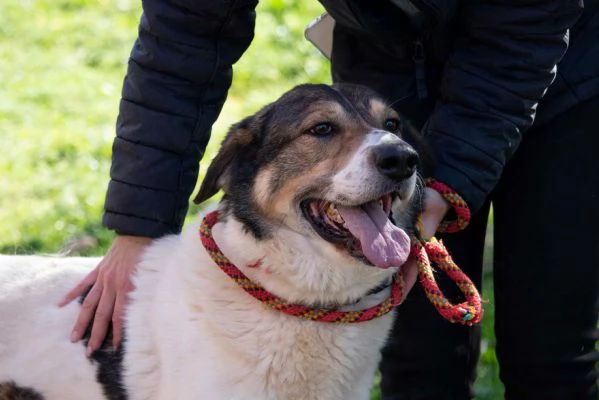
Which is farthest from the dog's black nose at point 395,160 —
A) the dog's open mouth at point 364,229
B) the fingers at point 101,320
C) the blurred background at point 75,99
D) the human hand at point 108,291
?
the blurred background at point 75,99

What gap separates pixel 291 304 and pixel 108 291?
24.3 inches

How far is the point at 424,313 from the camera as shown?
3.57 meters

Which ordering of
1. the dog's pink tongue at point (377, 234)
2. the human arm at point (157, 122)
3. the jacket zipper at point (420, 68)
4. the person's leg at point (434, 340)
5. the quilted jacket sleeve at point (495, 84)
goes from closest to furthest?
the dog's pink tongue at point (377, 234), the quilted jacket sleeve at point (495, 84), the human arm at point (157, 122), the jacket zipper at point (420, 68), the person's leg at point (434, 340)

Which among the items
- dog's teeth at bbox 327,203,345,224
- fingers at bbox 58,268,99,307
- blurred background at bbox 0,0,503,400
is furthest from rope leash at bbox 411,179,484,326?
Answer: blurred background at bbox 0,0,503,400

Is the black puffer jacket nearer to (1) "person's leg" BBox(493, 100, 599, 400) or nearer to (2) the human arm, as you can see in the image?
(2) the human arm

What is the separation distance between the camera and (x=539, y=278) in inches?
132

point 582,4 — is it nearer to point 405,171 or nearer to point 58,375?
point 405,171

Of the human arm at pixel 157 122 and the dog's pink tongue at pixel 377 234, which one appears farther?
the human arm at pixel 157 122

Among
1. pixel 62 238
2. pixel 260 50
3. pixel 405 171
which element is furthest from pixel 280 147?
pixel 260 50

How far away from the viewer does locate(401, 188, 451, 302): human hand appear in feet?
10.3

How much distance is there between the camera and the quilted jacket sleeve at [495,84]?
307cm

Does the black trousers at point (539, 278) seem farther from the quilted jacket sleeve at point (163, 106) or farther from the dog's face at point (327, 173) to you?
the quilted jacket sleeve at point (163, 106)

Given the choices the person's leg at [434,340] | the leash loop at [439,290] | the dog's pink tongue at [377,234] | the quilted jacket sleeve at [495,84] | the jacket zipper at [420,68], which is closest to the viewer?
the dog's pink tongue at [377,234]

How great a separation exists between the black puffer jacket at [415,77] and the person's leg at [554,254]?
5.4 inches
